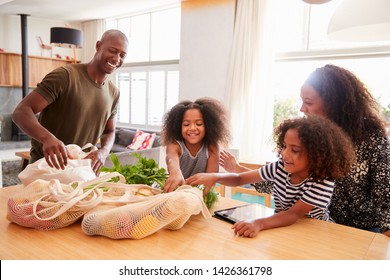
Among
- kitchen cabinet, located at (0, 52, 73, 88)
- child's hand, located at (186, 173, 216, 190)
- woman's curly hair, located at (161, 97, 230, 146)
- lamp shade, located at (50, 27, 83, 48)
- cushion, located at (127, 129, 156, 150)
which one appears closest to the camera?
child's hand, located at (186, 173, 216, 190)

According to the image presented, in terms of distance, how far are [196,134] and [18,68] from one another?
7.67 meters

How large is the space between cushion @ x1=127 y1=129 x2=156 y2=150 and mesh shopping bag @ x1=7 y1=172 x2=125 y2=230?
16.6 ft

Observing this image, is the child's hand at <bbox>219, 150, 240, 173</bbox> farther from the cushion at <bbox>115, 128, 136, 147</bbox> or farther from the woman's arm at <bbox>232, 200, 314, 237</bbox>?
the cushion at <bbox>115, 128, 136, 147</bbox>

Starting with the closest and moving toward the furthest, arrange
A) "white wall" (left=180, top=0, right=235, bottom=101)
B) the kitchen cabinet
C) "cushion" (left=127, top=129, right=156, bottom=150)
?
"white wall" (left=180, top=0, right=235, bottom=101)
"cushion" (left=127, top=129, right=156, bottom=150)
the kitchen cabinet

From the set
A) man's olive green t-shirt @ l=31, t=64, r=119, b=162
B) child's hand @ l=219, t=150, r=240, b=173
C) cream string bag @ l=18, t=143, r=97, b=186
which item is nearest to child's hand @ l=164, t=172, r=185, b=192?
cream string bag @ l=18, t=143, r=97, b=186

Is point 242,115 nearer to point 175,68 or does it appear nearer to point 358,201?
point 175,68

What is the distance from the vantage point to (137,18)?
25.1 feet

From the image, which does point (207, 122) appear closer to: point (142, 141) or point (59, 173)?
point (59, 173)

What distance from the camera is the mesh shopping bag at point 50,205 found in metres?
0.93

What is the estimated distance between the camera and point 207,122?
1596 millimetres

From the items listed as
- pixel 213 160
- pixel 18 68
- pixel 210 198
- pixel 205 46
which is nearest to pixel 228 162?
pixel 213 160

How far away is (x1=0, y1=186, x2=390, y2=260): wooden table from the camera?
0.83 metres

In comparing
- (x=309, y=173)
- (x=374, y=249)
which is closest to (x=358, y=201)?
→ (x=309, y=173)
